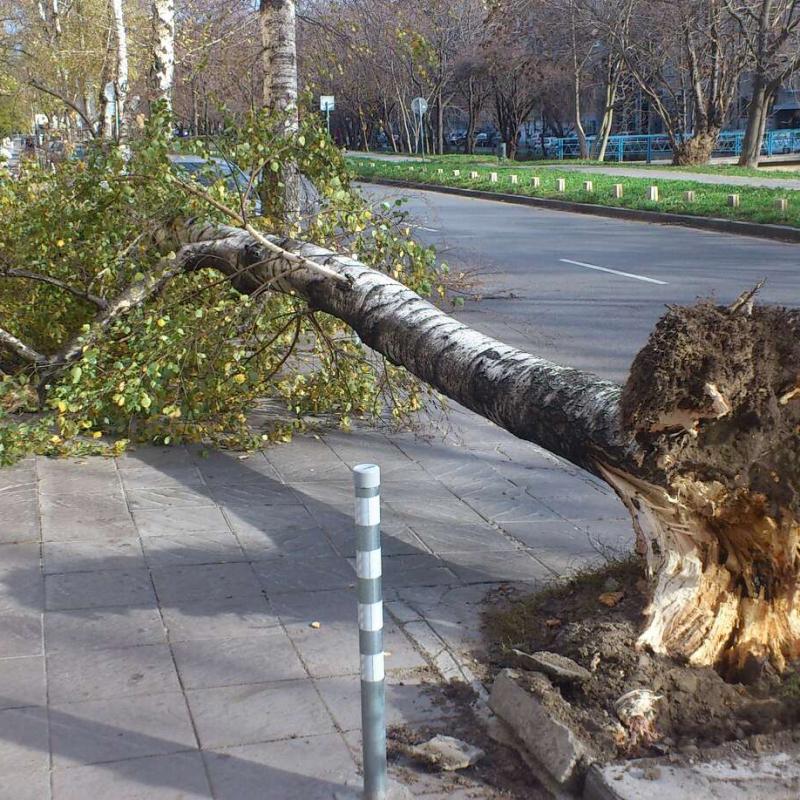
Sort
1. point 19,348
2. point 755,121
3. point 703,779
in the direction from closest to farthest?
point 703,779, point 19,348, point 755,121

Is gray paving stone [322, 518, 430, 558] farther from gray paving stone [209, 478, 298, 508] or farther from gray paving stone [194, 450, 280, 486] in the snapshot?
gray paving stone [194, 450, 280, 486]

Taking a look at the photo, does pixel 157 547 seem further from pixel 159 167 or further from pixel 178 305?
pixel 159 167

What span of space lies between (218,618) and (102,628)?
1.53ft

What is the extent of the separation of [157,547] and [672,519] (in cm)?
265

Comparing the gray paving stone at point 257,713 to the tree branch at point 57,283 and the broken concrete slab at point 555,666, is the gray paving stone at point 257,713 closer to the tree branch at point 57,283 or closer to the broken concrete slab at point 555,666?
the broken concrete slab at point 555,666

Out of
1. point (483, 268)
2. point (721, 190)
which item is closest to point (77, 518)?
point (483, 268)

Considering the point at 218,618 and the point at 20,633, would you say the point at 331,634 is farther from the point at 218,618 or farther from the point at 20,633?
the point at 20,633

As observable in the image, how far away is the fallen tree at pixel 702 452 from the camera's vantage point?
3.56 meters

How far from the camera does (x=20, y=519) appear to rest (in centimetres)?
580

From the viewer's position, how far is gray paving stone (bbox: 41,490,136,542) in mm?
5594

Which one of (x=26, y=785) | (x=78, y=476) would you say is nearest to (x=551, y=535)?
(x=78, y=476)

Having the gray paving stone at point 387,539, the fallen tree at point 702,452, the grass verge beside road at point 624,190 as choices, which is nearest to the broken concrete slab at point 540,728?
the fallen tree at point 702,452

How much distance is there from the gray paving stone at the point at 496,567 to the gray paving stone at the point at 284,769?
160cm

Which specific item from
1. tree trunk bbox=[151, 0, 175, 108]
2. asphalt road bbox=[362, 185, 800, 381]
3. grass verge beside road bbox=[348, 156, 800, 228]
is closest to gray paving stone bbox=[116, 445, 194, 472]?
asphalt road bbox=[362, 185, 800, 381]
